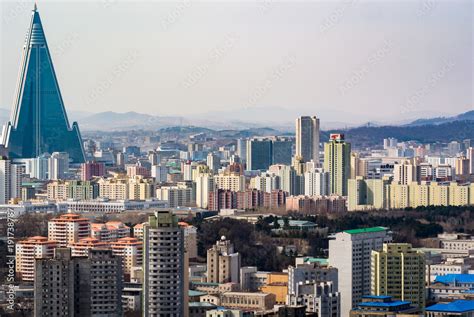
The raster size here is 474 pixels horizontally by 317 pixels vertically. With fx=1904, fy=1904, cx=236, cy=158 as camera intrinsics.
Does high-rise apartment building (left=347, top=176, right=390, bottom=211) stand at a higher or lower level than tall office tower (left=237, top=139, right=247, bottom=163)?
lower

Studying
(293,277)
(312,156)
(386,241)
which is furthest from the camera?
(312,156)

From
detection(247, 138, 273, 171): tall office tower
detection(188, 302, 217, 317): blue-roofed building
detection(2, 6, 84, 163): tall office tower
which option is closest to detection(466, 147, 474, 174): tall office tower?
detection(247, 138, 273, 171): tall office tower

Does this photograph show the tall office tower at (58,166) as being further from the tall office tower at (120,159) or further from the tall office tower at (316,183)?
the tall office tower at (316,183)

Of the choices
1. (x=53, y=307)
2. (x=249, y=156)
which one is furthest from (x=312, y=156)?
(x=53, y=307)

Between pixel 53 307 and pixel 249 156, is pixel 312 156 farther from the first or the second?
pixel 53 307

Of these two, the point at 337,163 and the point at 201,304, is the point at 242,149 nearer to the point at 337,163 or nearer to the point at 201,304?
the point at 337,163

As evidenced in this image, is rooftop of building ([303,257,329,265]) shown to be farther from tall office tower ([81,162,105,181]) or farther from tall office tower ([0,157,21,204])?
tall office tower ([81,162,105,181])

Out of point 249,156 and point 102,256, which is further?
point 249,156
